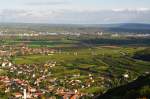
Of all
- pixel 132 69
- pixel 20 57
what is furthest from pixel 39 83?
pixel 20 57

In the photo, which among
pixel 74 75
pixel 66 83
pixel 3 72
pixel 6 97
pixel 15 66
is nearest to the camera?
pixel 6 97

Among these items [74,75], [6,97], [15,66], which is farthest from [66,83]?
[15,66]

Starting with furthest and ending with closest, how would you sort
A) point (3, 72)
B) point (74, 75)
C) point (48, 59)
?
point (48, 59) → point (3, 72) → point (74, 75)

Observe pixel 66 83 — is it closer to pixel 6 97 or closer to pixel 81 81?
pixel 81 81

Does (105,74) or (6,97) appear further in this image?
(105,74)

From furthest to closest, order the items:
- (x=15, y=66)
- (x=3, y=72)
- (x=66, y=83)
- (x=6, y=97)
Answer: (x=15, y=66)
(x=3, y=72)
(x=66, y=83)
(x=6, y=97)

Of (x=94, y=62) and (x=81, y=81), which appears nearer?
(x=81, y=81)

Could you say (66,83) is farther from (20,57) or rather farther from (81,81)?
(20,57)

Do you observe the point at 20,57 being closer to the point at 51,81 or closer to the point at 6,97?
the point at 51,81

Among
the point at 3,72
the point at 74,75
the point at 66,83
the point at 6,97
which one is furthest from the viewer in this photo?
the point at 3,72
